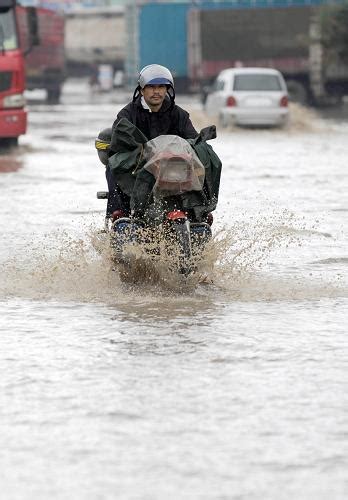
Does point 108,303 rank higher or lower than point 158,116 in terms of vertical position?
lower

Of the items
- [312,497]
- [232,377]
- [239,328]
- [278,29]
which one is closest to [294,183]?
[239,328]

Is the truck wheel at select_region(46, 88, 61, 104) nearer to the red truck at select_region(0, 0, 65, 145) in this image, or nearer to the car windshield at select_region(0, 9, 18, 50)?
the red truck at select_region(0, 0, 65, 145)

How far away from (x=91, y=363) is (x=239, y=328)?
4.15 ft

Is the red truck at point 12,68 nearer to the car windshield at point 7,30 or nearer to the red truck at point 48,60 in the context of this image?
the car windshield at point 7,30

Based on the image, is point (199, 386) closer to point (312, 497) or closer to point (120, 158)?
point (312, 497)

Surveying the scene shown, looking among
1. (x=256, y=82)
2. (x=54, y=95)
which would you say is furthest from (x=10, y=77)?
(x=54, y=95)

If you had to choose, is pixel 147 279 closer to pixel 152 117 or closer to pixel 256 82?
pixel 152 117

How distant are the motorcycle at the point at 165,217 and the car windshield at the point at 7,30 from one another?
16001mm

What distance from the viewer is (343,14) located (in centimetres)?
4634

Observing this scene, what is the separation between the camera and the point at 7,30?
993 inches

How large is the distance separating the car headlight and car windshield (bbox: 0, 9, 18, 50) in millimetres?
854

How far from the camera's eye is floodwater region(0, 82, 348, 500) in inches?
208

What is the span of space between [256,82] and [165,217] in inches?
969

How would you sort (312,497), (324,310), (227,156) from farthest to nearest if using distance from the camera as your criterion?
(227,156)
(324,310)
(312,497)
